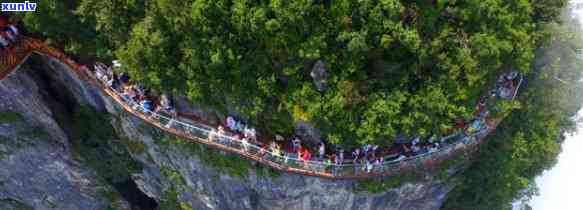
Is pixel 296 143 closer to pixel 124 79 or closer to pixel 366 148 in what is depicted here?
pixel 366 148

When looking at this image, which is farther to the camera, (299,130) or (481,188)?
(481,188)

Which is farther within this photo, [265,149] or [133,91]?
[133,91]

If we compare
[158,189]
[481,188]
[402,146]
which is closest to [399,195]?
[402,146]

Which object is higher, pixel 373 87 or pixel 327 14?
pixel 327 14

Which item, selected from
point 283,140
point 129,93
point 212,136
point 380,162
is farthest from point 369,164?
point 129,93

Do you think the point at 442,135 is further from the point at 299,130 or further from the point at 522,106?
the point at 299,130

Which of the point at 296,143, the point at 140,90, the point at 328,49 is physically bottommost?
the point at 296,143

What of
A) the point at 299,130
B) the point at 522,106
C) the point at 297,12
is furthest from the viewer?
the point at 522,106
